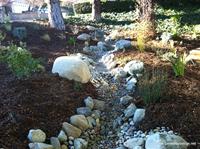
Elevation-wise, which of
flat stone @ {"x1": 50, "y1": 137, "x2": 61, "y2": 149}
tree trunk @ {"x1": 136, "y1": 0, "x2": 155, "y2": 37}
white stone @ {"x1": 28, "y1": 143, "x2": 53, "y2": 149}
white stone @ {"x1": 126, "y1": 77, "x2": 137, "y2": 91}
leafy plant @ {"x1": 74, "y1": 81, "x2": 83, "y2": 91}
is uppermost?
tree trunk @ {"x1": 136, "y1": 0, "x2": 155, "y2": 37}

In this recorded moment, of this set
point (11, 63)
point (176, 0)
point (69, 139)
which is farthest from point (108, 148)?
point (176, 0)

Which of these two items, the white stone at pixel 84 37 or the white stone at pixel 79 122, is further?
the white stone at pixel 84 37

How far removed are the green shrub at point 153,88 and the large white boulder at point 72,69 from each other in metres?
1.10

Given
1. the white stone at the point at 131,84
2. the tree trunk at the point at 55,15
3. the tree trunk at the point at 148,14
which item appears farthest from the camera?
the tree trunk at the point at 55,15

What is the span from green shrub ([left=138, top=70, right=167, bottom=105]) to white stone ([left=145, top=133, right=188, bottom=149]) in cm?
98

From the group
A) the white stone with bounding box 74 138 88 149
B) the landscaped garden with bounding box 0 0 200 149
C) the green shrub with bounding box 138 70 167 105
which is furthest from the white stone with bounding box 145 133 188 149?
the green shrub with bounding box 138 70 167 105

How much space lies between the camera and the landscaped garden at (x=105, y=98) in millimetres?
5221

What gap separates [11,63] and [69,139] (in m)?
2.33

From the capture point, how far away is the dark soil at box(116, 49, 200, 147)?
521 centimetres

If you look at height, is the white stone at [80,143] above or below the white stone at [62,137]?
below

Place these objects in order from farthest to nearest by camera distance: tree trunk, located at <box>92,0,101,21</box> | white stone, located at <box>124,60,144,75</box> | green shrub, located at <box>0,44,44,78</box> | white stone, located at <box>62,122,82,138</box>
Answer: tree trunk, located at <box>92,0,101,21</box> < white stone, located at <box>124,60,144,75</box> < green shrub, located at <box>0,44,44,78</box> < white stone, located at <box>62,122,82,138</box>

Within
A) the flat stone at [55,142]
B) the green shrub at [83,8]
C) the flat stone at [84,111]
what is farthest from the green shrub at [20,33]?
the green shrub at [83,8]

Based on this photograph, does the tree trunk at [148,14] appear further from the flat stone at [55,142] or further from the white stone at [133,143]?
the flat stone at [55,142]

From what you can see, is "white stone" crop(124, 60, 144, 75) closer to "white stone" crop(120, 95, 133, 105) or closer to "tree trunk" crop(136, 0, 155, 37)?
"white stone" crop(120, 95, 133, 105)
